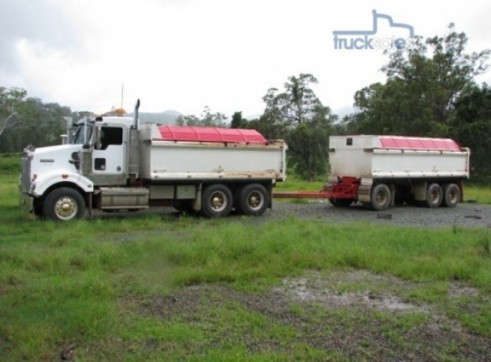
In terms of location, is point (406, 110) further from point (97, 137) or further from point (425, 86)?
point (97, 137)

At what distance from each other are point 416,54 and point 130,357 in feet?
123

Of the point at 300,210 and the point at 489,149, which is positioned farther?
the point at 489,149

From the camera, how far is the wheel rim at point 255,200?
15.8 meters

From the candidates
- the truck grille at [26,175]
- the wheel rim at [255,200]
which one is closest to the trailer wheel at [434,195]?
the wheel rim at [255,200]

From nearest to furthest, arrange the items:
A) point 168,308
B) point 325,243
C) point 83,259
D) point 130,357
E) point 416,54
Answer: point 130,357, point 168,308, point 83,259, point 325,243, point 416,54

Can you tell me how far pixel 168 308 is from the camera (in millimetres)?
5938

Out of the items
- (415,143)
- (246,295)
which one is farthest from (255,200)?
(246,295)

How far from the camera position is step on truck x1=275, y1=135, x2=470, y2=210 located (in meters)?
17.2

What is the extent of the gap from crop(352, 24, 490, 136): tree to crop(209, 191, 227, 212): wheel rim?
82.1 ft

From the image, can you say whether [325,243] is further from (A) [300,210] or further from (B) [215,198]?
(A) [300,210]

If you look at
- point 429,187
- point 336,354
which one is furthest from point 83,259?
point 429,187

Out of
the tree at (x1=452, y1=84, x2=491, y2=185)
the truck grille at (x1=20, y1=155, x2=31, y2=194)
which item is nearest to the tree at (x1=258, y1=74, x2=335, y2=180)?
the tree at (x1=452, y1=84, x2=491, y2=185)

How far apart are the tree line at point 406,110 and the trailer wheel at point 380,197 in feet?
61.2

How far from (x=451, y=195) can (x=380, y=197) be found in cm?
391
